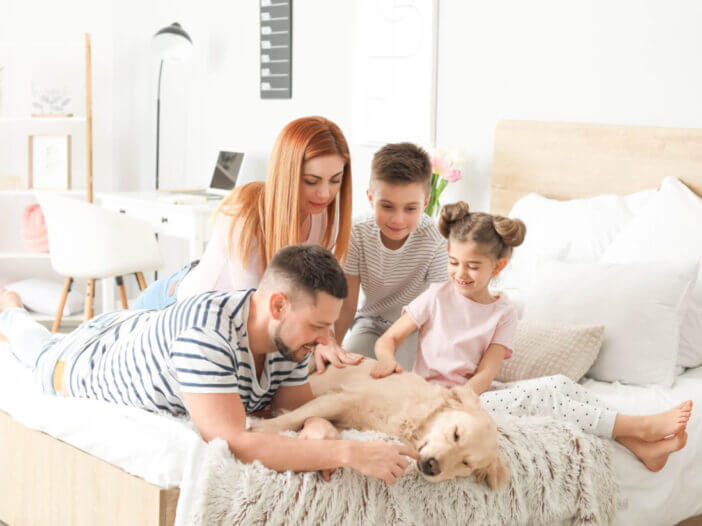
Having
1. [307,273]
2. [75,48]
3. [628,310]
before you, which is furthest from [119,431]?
[75,48]

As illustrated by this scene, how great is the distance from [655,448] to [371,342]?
0.87m

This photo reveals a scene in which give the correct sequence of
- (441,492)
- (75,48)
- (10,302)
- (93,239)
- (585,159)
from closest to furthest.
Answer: (441,492) < (10,302) < (585,159) < (93,239) < (75,48)

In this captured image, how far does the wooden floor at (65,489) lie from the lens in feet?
4.97

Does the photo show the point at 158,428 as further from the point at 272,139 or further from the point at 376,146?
the point at 272,139

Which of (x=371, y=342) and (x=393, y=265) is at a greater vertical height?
(x=393, y=265)

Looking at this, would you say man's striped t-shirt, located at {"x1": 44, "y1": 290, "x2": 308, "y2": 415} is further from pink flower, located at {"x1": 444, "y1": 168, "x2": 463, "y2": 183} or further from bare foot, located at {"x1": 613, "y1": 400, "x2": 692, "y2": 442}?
pink flower, located at {"x1": 444, "y1": 168, "x2": 463, "y2": 183}

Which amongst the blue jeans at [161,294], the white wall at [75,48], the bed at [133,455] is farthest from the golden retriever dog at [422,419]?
the white wall at [75,48]

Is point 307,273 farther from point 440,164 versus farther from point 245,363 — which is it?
point 440,164

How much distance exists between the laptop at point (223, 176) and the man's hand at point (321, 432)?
2.68m

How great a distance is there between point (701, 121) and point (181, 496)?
201 cm

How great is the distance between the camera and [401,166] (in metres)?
2.16

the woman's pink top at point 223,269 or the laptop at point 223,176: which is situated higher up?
the laptop at point 223,176

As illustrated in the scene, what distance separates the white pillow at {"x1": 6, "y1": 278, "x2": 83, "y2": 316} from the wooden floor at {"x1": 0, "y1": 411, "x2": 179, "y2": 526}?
243 centimetres

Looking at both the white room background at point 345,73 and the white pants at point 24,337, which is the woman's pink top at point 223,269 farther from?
the white room background at point 345,73
